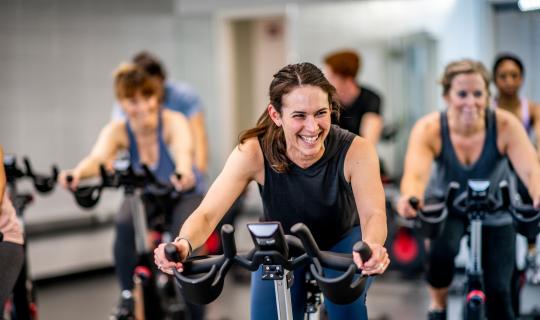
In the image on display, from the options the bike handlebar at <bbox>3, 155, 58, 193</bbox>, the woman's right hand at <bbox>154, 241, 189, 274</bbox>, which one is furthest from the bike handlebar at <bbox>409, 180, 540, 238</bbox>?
the bike handlebar at <bbox>3, 155, 58, 193</bbox>

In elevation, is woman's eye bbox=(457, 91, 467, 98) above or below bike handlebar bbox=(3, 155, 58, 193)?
above

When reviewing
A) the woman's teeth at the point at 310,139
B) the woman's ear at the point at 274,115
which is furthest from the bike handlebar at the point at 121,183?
the woman's teeth at the point at 310,139

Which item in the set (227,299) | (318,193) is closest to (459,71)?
(318,193)

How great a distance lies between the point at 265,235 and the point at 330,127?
70 cm

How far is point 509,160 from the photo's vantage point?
12.3 feet

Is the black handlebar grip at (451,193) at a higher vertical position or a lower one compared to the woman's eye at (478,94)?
lower

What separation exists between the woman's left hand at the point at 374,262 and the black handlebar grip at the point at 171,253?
0.50 m

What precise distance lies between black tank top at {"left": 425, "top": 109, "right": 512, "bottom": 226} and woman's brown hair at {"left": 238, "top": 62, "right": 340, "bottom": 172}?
1.08m

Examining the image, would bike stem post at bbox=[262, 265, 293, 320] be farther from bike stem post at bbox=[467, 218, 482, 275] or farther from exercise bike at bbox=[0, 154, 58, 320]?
exercise bike at bbox=[0, 154, 58, 320]

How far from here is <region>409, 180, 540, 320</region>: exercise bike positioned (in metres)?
3.40

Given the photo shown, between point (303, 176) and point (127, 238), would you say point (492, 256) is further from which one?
point (127, 238)

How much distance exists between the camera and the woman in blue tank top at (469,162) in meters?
3.60

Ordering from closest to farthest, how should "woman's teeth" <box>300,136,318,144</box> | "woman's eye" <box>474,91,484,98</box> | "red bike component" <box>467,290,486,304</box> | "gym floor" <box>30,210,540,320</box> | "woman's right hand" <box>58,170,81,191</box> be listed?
"woman's teeth" <box>300,136,318,144</box> < "red bike component" <box>467,290,486,304</box> < "woman's eye" <box>474,91,484,98</box> < "woman's right hand" <box>58,170,81,191</box> < "gym floor" <box>30,210,540,320</box>

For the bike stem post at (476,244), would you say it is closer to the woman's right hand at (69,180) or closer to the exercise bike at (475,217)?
the exercise bike at (475,217)
